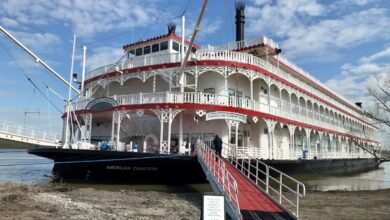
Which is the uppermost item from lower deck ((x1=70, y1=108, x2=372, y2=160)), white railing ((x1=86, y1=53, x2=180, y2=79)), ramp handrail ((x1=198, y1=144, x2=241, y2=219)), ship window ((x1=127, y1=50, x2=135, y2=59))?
ship window ((x1=127, y1=50, x2=135, y2=59))

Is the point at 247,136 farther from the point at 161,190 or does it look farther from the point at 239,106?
the point at 161,190

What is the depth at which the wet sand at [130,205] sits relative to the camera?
10.7 metres

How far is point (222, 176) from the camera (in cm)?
1230

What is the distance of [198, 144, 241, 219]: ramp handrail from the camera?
9988mm

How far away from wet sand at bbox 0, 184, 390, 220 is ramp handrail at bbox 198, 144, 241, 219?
A: 1184 millimetres

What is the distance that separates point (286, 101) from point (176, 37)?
1078 cm

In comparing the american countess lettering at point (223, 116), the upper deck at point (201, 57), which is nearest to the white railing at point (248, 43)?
the upper deck at point (201, 57)

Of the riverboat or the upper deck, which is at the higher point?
the upper deck

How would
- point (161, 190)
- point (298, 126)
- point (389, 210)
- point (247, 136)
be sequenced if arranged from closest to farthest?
point (389, 210)
point (161, 190)
point (247, 136)
point (298, 126)

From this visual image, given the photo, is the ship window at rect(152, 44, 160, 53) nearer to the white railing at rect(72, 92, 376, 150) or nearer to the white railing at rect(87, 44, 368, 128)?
the white railing at rect(87, 44, 368, 128)

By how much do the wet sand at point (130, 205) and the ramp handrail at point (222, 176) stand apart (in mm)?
1184

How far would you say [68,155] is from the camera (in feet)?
59.8

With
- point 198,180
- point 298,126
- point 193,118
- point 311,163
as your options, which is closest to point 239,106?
point 193,118

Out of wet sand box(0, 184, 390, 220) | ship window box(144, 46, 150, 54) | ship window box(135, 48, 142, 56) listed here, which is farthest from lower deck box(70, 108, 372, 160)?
ship window box(135, 48, 142, 56)
